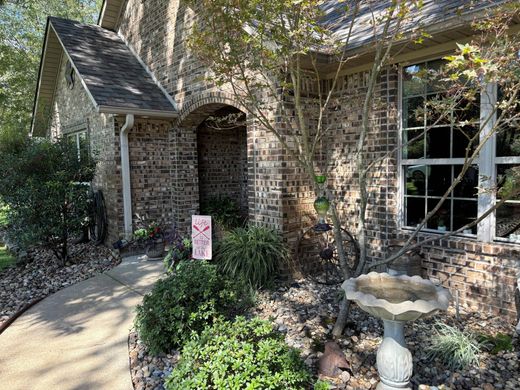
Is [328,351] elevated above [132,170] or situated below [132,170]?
below

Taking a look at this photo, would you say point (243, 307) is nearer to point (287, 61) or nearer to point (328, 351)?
point (328, 351)

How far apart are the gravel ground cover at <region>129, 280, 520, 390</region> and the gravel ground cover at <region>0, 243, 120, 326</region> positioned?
2323 mm

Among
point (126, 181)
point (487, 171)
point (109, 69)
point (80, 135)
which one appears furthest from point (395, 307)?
point (80, 135)

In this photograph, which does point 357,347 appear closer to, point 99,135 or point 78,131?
point 99,135

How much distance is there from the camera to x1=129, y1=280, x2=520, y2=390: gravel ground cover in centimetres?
291

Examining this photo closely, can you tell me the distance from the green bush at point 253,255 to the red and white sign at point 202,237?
0.52m

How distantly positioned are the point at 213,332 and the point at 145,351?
1.08 metres

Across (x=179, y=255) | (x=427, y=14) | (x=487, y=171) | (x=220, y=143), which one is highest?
(x=427, y=14)

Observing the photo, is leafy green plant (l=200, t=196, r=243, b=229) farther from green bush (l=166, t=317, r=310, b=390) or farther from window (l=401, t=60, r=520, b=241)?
green bush (l=166, t=317, r=310, b=390)

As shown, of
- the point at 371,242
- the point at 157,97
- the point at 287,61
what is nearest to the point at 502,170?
the point at 371,242

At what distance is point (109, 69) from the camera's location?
25.1 ft

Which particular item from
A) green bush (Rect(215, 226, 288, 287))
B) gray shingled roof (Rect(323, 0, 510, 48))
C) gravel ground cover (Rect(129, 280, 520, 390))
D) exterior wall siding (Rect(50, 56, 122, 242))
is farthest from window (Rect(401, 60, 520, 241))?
exterior wall siding (Rect(50, 56, 122, 242))

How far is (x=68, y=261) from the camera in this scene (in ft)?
23.1

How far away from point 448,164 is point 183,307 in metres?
3.30
